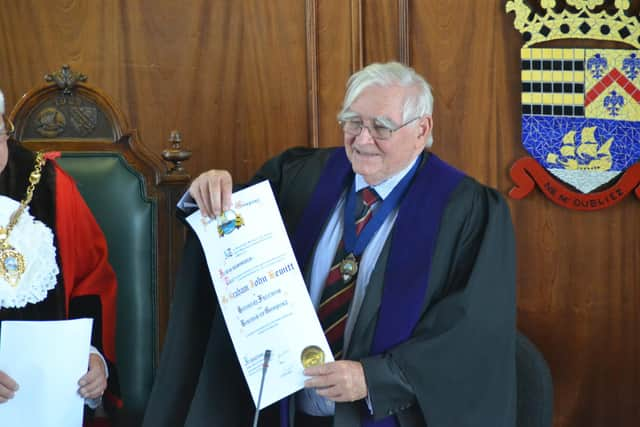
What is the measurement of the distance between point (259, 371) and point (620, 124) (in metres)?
1.92

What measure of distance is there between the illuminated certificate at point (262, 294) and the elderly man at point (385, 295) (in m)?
0.06

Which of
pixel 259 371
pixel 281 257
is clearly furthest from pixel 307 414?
pixel 281 257

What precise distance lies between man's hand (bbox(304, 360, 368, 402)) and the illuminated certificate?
28 mm

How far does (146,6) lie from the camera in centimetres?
314

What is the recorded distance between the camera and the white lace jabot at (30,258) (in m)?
2.27

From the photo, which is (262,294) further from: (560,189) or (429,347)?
(560,189)

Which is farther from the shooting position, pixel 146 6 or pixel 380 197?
pixel 146 6

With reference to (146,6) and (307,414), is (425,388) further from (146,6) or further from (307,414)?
(146,6)

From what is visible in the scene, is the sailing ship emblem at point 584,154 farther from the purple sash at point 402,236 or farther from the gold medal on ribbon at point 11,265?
the gold medal on ribbon at point 11,265

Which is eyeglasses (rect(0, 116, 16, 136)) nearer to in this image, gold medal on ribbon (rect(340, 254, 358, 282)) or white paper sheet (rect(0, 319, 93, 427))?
white paper sheet (rect(0, 319, 93, 427))

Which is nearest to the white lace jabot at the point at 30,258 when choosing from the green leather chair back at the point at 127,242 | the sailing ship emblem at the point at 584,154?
the green leather chair back at the point at 127,242

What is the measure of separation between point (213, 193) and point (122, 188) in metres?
0.68

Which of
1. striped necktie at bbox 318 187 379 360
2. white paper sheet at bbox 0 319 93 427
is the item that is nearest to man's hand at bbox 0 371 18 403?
white paper sheet at bbox 0 319 93 427

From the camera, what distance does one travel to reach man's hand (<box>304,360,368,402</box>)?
2016 millimetres
